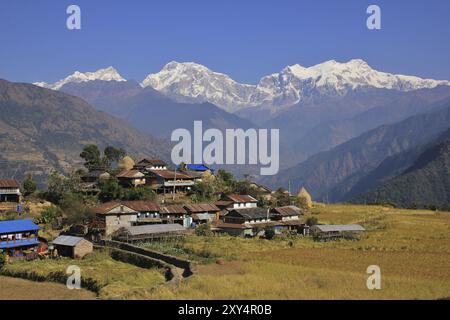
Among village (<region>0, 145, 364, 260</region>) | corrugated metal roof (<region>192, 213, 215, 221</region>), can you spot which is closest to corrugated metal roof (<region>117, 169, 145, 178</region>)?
village (<region>0, 145, 364, 260</region>)

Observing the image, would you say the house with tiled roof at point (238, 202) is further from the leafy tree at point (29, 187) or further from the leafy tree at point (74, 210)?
the leafy tree at point (29, 187)

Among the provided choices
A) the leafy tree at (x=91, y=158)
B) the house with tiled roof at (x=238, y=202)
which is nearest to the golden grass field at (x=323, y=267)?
the house with tiled roof at (x=238, y=202)

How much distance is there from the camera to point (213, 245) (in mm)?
53250

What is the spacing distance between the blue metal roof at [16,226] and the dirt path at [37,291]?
1119 cm

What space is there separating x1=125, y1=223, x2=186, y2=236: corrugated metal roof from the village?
0.16 feet

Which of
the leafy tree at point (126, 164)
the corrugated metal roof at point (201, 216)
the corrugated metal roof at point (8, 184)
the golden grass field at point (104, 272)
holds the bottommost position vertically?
the golden grass field at point (104, 272)

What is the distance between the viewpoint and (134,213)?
2372 inches

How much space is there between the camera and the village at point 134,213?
166ft

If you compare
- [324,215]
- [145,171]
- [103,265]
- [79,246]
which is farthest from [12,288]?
[324,215]

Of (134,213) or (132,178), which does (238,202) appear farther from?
(134,213)

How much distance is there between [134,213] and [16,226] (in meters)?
13.7

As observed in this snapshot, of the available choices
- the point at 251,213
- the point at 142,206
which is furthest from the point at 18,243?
the point at 251,213

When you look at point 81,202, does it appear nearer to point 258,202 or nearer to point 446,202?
point 258,202

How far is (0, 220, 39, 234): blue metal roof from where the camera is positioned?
49.1 meters
